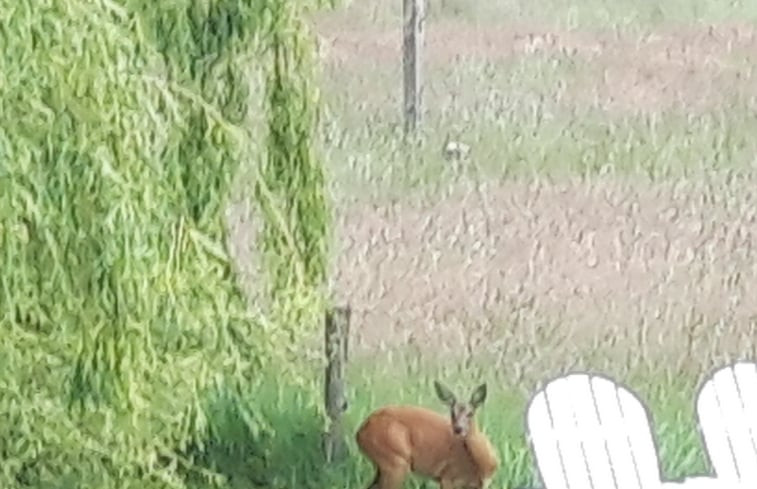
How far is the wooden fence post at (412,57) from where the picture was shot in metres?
1.79

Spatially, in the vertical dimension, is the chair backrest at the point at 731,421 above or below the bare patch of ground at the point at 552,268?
below

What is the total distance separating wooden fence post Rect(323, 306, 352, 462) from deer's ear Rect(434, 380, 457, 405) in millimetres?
97

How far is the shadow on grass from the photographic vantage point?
5.95 ft

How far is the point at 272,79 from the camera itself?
5.81 feet

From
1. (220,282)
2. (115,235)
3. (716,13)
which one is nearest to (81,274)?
(115,235)

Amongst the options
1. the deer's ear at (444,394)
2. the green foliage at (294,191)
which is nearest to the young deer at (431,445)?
the deer's ear at (444,394)

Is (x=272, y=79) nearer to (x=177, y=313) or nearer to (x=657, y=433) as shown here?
(x=177, y=313)

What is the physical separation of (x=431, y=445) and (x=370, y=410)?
0.24ft

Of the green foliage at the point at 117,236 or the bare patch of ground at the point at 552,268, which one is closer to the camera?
the green foliage at the point at 117,236

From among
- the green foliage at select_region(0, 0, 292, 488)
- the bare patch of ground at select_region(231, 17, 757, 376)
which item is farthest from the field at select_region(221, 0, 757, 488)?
the green foliage at select_region(0, 0, 292, 488)

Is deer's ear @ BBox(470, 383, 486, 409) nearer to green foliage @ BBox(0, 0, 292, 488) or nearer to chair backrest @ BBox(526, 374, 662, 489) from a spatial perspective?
chair backrest @ BBox(526, 374, 662, 489)

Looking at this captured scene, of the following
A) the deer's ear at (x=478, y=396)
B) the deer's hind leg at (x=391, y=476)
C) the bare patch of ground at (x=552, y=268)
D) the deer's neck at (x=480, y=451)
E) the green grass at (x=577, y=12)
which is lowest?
the deer's hind leg at (x=391, y=476)

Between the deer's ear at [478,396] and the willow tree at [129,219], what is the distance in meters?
0.20

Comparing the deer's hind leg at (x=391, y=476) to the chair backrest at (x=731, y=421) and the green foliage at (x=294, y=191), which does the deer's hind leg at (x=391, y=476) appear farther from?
the chair backrest at (x=731, y=421)
